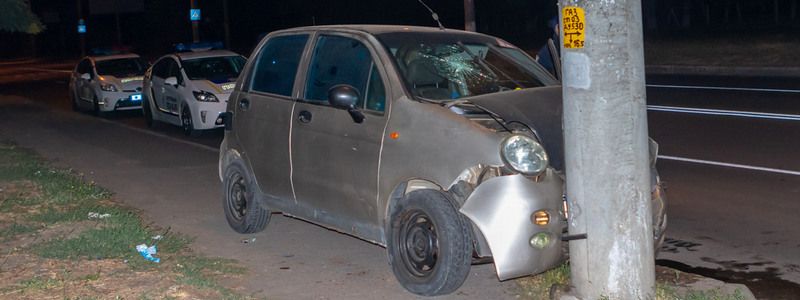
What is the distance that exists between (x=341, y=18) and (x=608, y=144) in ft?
178

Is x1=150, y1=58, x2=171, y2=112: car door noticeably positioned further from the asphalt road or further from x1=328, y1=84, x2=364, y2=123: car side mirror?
A: x1=328, y1=84, x2=364, y2=123: car side mirror

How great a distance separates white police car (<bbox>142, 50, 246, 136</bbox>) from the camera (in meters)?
16.3

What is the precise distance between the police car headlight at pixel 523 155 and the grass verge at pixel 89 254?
1.91 metres

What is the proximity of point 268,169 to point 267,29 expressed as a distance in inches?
2274

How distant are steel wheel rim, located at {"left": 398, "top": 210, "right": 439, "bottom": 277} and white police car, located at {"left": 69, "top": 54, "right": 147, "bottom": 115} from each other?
50.8 ft

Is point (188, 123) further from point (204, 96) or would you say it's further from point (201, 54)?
point (201, 54)

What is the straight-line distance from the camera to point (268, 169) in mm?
7840

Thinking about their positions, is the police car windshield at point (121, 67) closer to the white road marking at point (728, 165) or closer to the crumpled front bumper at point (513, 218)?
the white road marking at point (728, 165)

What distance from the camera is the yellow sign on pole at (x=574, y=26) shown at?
540 cm

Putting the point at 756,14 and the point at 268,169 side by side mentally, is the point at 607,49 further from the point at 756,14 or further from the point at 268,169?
the point at 756,14

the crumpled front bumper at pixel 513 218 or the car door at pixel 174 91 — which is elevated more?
the car door at pixel 174 91

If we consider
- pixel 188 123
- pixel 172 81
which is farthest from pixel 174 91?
pixel 188 123

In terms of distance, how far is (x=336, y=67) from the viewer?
23.9 ft

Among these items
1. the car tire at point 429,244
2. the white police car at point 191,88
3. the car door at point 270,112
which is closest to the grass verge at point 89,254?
the car door at point 270,112
